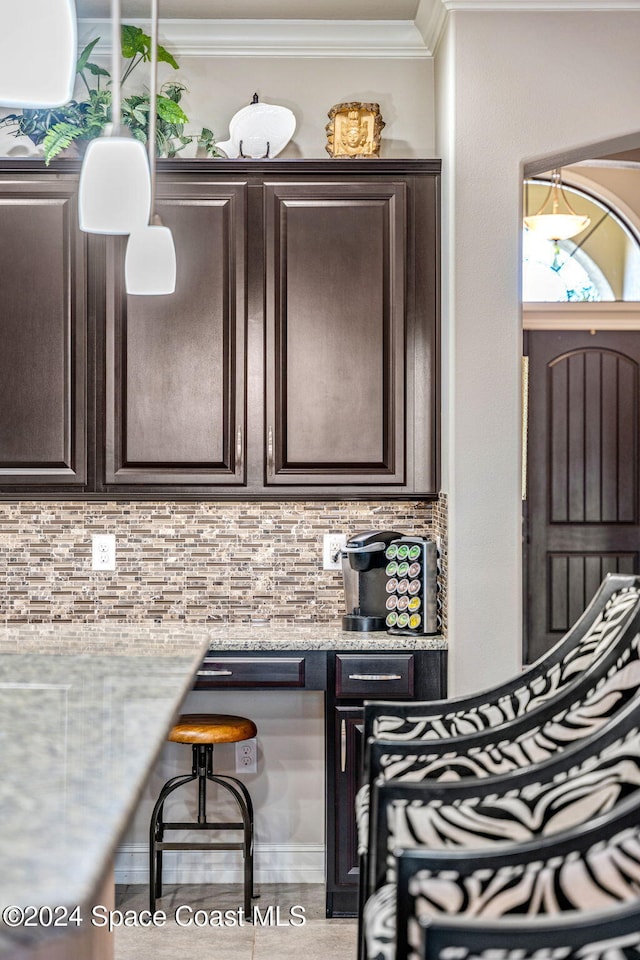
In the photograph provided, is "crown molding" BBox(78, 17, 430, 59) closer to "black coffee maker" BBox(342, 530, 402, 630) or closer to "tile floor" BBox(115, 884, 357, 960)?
"black coffee maker" BBox(342, 530, 402, 630)

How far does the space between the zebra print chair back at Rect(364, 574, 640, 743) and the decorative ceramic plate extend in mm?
2245

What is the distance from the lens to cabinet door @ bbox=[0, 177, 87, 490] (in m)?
3.40

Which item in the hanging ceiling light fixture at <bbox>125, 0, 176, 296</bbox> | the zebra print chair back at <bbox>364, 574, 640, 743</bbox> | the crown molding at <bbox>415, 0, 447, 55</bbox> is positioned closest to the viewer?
the zebra print chair back at <bbox>364, 574, 640, 743</bbox>

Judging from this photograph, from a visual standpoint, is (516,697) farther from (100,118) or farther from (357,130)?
(100,118)

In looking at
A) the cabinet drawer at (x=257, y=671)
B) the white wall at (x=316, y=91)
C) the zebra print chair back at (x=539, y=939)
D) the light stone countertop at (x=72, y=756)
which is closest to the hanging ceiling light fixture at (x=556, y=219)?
the white wall at (x=316, y=91)

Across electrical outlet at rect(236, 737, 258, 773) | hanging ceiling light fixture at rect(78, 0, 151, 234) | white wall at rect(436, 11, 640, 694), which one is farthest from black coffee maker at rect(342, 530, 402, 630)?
hanging ceiling light fixture at rect(78, 0, 151, 234)

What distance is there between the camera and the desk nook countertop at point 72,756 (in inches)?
29.7

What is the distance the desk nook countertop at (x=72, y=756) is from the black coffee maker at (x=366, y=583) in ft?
3.78

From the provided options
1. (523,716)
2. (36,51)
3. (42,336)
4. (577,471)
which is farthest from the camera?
(577,471)

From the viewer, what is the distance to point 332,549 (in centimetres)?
370

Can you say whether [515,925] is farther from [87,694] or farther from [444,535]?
[444,535]

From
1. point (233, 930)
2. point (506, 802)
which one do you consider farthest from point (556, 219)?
point (506, 802)

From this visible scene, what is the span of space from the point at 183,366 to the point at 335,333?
55cm

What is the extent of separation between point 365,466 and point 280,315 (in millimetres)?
611
